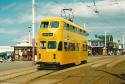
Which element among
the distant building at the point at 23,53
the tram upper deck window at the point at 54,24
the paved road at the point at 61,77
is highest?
the tram upper deck window at the point at 54,24

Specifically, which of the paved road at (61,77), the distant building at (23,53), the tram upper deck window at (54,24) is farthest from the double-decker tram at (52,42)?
the distant building at (23,53)

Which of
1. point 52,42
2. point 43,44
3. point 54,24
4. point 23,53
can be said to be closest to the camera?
point 52,42

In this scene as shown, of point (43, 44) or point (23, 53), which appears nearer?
point (43, 44)

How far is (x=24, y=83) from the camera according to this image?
1991 centimetres

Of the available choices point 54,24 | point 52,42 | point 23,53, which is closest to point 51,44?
point 52,42

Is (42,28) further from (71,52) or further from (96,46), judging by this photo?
(96,46)

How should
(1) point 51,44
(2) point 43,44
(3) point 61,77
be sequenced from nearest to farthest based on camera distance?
(3) point 61,77 < (1) point 51,44 < (2) point 43,44

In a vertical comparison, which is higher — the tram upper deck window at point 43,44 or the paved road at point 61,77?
the tram upper deck window at point 43,44

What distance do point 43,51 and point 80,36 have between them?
10.2 m

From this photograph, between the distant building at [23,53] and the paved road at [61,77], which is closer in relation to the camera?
the paved road at [61,77]

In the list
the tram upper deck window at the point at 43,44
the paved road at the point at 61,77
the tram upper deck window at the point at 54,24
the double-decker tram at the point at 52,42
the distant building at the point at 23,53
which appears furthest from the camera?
the distant building at the point at 23,53

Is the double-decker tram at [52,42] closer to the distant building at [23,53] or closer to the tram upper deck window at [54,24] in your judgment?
the tram upper deck window at [54,24]

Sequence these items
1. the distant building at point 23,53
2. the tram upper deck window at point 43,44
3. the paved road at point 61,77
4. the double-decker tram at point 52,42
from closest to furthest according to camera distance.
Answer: the paved road at point 61,77, the double-decker tram at point 52,42, the tram upper deck window at point 43,44, the distant building at point 23,53

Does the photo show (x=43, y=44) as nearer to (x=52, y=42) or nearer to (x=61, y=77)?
(x=52, y=42)
